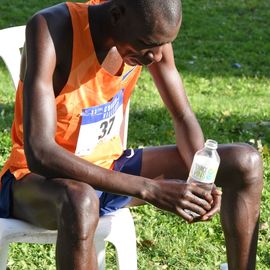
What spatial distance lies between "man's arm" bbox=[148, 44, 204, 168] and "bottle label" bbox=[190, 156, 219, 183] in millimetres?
364

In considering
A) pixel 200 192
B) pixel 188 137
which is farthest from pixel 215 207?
pixel 188 137

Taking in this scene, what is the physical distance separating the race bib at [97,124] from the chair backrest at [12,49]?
69 cm

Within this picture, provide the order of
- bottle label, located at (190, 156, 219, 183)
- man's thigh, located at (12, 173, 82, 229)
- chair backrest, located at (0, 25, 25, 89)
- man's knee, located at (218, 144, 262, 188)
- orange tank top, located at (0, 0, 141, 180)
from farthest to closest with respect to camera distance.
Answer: chair backrest, located at (0, 25, 25, 89), man's knee, located at (218, 144, 262, 188), orange tank top, located at (0, 0, 141, 180), bottle label, located at (190, 156, 219, 183), man's thigh, located at (12, 173, 82, 229)

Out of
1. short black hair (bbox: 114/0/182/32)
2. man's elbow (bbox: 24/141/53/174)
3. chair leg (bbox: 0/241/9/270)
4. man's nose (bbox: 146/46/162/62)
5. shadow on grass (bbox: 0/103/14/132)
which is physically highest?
short black hair (bbox: 114/0/182/32)

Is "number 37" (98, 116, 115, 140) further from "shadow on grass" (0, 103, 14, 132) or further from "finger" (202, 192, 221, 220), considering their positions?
"shadow on grass" (0, 103, 14, 132)

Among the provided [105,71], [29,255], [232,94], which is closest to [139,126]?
[232,94]

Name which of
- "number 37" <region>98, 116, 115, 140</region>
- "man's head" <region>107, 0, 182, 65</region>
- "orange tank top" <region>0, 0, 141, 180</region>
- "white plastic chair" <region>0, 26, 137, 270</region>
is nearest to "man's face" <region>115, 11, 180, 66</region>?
"man's head" <region>107, 0, 182, 65</region>

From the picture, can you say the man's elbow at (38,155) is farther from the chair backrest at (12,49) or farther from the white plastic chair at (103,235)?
the chair backrest at (12,49)

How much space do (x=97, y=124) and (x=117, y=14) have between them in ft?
1.51

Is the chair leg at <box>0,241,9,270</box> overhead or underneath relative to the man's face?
underneath

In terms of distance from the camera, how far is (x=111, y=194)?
10.3ft

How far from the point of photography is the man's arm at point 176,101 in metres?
3.37

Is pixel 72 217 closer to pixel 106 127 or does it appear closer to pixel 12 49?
pixel 106 127

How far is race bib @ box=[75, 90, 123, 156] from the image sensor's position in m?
3.10
